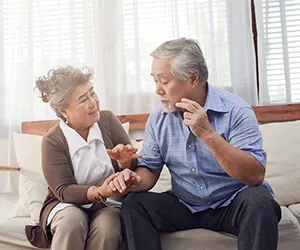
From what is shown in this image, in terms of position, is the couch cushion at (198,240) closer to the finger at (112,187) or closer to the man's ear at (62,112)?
the finger at (112,187)

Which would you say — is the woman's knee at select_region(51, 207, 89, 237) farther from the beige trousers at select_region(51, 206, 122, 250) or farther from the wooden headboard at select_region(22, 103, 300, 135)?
the wooden headboard at select_region(22, 103, 300, 135)

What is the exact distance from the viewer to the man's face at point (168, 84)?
2049 mm

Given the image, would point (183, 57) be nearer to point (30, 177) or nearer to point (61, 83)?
point (61, 83)

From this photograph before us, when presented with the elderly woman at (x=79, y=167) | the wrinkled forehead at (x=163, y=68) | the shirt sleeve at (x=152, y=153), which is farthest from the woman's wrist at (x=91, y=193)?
the wrinkled forehead at (x=163, y=68)

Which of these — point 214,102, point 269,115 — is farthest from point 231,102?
point 269,115

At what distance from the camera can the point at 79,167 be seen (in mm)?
2176

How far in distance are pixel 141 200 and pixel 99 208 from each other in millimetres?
210

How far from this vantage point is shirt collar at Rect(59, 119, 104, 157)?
219cm

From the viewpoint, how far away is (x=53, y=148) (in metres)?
2.18

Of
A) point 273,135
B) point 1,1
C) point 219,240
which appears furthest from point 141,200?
point 1,1

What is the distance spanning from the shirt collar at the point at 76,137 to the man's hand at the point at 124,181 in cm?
27

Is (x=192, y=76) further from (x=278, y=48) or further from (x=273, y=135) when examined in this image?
(x=278, y=48)

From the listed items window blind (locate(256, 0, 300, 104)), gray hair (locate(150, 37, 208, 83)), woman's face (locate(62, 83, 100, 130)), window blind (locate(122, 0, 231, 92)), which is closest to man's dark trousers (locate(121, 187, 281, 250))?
woman's face (locate(62, 83, 100, 130))

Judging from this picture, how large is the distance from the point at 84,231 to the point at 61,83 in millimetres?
643
